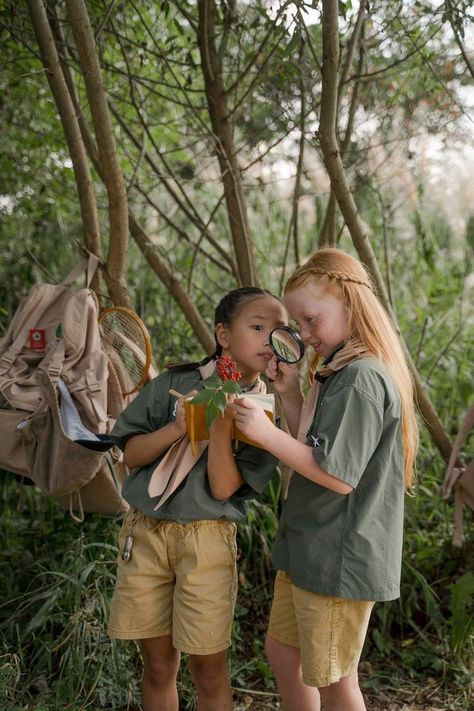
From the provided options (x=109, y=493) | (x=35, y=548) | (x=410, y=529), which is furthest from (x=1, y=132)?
(x=410, y=529)

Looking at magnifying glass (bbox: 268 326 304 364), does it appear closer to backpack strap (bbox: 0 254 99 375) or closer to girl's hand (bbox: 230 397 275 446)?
girl's hand (bbox: 230 397 275 446)

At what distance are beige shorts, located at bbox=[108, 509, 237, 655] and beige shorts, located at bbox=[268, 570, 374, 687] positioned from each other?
0.85 feet

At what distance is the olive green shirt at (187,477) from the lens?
7.20 feet

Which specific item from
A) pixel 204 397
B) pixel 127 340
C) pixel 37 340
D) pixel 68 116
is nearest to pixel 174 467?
pixel 204 397

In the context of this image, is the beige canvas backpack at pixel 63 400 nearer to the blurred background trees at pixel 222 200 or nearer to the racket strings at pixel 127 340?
the racket strings at pixel 127 340

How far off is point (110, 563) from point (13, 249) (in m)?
2.89

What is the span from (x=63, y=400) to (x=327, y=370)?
40.3 inches

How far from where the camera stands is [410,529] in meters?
3.50

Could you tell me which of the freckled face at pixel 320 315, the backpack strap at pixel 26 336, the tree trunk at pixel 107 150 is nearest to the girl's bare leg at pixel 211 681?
the freckled face at pixel 320 315

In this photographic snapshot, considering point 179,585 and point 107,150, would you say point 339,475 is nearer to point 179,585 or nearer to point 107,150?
point 179,585

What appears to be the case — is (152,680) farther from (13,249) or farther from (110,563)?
(13,249)

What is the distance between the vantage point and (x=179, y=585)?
2.21m

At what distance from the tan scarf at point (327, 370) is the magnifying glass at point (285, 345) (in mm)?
84

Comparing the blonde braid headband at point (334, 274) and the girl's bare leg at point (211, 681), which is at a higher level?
the blonde braid headband at point (334, 274)
